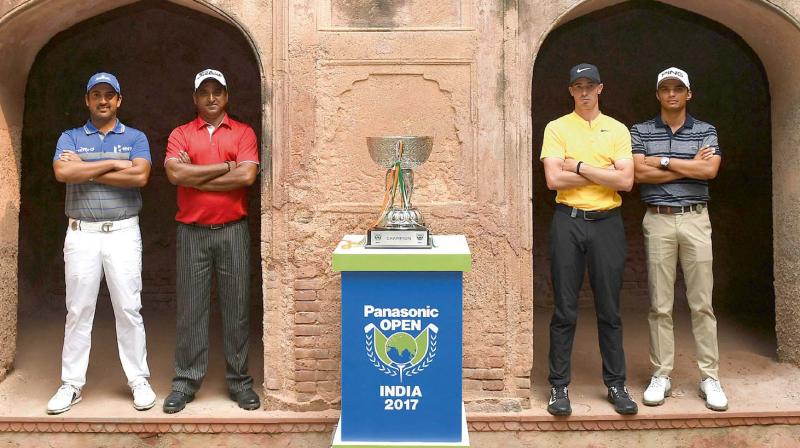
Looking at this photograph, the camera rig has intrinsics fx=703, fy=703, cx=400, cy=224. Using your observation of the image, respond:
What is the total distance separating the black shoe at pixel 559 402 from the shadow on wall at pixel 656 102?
331 cm

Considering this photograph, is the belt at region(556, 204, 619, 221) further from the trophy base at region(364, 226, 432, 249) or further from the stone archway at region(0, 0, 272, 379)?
the stone archway at region(0, 0, 272, 379)

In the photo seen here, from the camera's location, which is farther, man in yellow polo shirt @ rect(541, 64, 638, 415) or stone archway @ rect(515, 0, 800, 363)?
stone archway @ rect(515, 0, 800, 363)

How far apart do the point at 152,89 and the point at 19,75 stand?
8.87 ft

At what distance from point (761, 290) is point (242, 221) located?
542cm

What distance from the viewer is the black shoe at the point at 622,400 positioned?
432cm

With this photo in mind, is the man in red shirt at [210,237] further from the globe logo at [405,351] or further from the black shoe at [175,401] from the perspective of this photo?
the globe logo at [405,351]

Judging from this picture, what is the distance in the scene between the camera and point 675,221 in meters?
4.44

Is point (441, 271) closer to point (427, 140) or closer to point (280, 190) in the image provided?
point (427, 140)

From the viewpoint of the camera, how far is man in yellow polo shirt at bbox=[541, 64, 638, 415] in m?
4.24

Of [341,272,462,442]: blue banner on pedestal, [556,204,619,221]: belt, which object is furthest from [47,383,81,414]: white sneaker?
[556,204,619,221]: belt

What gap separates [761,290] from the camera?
23.5ft

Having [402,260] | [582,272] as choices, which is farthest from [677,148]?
[402,260]

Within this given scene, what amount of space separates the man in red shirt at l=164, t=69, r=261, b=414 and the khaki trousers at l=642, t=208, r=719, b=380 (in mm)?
2593

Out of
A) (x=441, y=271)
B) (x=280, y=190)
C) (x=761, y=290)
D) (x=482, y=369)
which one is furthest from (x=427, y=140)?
(x=761, y=290)
